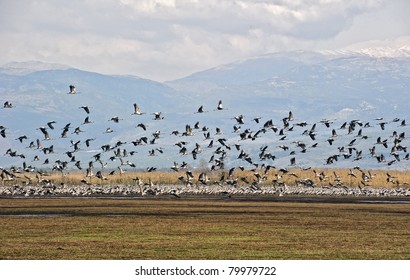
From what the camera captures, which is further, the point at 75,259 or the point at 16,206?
the point at 16,206

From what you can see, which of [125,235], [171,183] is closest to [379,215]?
[125,235]

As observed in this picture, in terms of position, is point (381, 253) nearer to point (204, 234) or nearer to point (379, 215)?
point (204, 234)

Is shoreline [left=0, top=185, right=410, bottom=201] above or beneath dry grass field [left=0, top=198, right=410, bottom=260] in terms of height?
beneath

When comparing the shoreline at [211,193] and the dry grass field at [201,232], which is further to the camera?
the shoreline at [211,193]

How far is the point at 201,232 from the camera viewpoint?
6291 centimetres

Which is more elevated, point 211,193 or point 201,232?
point 201,232

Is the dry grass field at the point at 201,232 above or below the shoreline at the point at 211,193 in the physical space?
above

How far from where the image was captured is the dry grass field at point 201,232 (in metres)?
49.9

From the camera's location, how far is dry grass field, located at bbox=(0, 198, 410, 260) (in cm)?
4988

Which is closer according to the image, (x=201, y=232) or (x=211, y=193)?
(x=201, y=232)

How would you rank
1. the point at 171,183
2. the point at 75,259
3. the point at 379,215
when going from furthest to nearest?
the point at 171,183, the point at 379,215, the point at 75,259

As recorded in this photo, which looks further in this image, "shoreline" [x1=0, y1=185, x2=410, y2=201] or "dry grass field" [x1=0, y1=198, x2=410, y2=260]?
"shoreline" [x1=0, y1=185, x2=410, y2=201]
